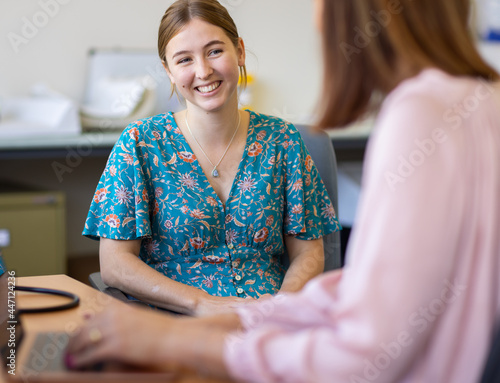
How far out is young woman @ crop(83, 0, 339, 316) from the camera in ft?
5.09

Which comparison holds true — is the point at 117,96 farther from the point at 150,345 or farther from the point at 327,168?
the point at 150,345

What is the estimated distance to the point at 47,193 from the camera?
118 inches

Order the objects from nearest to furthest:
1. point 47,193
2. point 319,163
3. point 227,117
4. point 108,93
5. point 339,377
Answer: point 339,377 < point 227,117 < point 319,163 < point 47,193 < point 108,93

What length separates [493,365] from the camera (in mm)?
709

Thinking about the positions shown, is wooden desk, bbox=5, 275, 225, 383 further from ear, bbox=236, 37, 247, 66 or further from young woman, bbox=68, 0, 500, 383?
ear, bbox=236, 37, 247, 66

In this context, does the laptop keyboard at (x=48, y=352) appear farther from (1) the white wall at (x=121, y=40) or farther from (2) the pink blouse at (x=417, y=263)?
(1) the white wall at (x=121, y=40)

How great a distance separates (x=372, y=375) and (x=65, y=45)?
3070mm

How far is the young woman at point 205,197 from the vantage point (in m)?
1.55

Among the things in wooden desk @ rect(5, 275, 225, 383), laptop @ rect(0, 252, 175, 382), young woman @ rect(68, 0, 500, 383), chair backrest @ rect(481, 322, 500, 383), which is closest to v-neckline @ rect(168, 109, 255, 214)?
wooden desk @ rect(5, 275, 225, 383)

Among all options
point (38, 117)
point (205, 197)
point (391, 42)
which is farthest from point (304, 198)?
point (38, 117)

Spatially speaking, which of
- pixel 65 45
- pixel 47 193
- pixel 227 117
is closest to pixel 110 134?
pixel 47 193

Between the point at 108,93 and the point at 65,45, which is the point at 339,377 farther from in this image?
the point at 65,45

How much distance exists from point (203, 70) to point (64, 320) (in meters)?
0.76

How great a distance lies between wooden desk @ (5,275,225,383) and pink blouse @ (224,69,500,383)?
0.37ft
